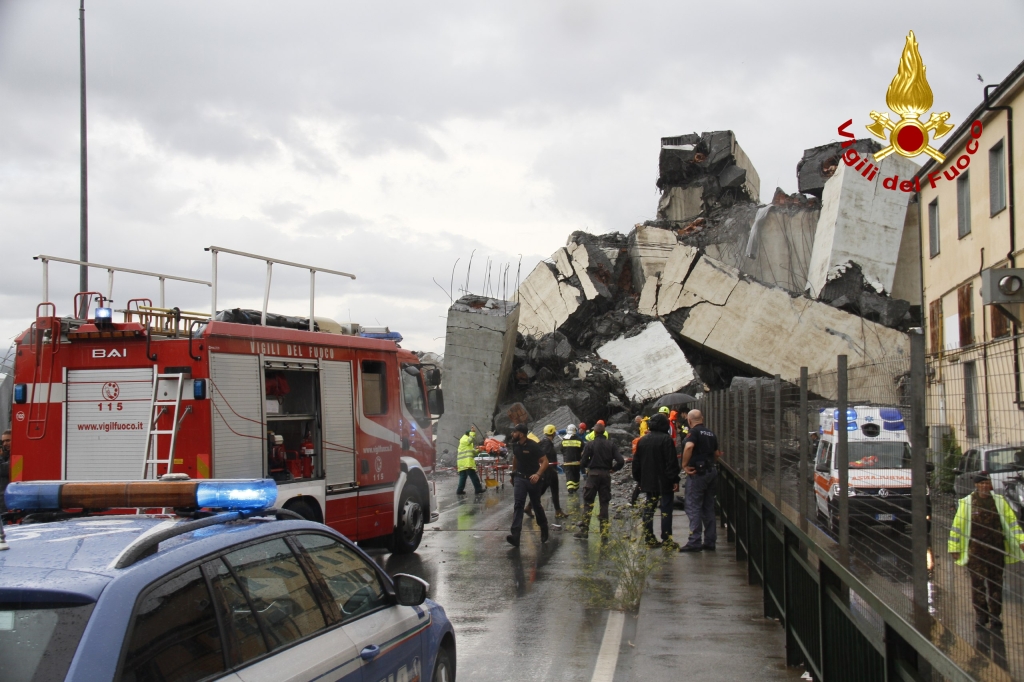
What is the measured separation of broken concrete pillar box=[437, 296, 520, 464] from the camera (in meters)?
27.4

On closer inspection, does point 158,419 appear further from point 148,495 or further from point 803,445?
point 803,445

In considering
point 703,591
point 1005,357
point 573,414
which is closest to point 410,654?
point 1005,357

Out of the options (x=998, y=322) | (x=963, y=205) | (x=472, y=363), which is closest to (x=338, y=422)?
(x=998, y=322)

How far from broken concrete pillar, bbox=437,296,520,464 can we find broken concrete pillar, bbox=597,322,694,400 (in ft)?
12.9

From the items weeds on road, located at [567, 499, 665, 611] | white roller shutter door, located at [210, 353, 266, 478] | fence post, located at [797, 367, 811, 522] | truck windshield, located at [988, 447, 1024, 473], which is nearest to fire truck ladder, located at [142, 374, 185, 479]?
white roller shutter door, located at [210, 353, 266, 478]

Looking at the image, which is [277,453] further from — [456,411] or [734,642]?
[456,411]

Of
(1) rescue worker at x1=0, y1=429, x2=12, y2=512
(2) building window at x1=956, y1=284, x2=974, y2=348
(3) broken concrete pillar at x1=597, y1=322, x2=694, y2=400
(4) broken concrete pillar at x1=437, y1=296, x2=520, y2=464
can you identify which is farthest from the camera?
(3) broken concrete pillar at x1=597, y1=322, x2=694, y2=400

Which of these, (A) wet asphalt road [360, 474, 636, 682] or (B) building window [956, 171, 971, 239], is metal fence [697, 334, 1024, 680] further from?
(B) building window [956, 171, 971, 239]

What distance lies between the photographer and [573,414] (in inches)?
1069

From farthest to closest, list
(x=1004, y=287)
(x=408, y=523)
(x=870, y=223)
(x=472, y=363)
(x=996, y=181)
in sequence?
(x=472, y=363) < (x=870, y=223) < (x=996, y=181) < (x=1004, y=287) < (x=408, y=523)

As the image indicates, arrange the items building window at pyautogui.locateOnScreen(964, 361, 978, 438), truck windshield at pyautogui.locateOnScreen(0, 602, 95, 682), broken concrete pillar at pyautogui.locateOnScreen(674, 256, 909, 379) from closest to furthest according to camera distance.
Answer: truck windshield at pyautogui.locateOnScreen(0, 602, 95, 682) < building window at pyautogui.locateOnScreen(964, 361, 978, 438) < broken concrete pillar at pyautogui.locateOnScreen(674, 256, 909, 379)

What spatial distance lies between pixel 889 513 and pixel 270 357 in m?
7.15

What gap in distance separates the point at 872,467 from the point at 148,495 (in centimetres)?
356

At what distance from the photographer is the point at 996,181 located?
19406mm
